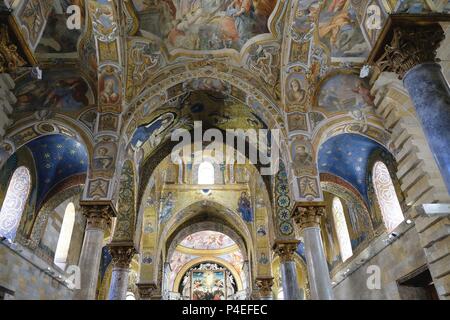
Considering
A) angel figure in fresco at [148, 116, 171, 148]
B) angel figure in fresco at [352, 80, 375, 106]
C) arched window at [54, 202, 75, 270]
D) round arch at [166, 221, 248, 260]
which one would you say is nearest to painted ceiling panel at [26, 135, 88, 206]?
angel figure in fresco at [148, 116, 171, 148]

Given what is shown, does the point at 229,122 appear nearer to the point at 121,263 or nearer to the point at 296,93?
the point at 296,93

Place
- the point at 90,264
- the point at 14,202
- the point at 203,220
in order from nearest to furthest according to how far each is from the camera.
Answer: the point at 90,264 → the point at 14,202 → the point at 203,220

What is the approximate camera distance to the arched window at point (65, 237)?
1428 cm

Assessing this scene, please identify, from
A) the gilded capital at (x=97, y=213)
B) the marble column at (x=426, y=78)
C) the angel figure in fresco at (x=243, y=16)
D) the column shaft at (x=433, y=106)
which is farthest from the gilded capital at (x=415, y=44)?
the gilded capital at (x=97, y=213)

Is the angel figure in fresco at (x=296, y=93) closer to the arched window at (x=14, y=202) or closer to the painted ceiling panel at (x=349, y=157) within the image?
the painted ceiling panel at (x=349, y=157)

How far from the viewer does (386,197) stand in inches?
463

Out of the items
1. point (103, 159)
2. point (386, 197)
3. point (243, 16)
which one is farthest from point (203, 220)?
point (243, 16)

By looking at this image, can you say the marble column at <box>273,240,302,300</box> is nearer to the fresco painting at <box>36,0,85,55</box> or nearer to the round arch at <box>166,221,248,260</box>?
the round arch at <box>166,221,248,260</box>

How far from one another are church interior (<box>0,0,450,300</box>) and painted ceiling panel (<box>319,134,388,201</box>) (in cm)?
5

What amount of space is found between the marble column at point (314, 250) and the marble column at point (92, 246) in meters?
4.89

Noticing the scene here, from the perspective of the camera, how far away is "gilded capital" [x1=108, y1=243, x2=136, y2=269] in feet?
38.5

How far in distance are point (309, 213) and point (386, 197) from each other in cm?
471

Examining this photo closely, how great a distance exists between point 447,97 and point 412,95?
0.44m

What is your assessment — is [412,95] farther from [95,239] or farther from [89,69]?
[89,69]
